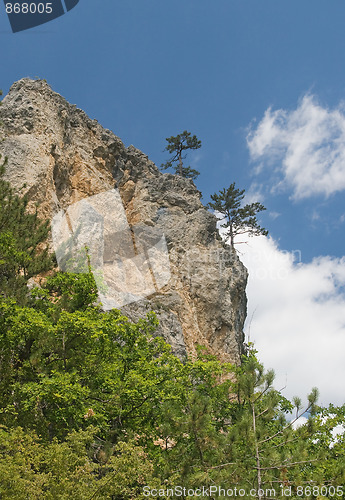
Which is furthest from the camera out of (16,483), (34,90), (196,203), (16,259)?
(196,203)

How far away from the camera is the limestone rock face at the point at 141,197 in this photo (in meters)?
23.5

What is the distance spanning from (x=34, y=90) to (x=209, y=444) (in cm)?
2588

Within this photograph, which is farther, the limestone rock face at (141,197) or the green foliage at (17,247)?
the limestone rock face at (141,197)

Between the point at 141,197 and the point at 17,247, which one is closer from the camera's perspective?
the point at 17,247

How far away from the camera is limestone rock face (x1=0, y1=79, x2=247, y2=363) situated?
77.0 feet

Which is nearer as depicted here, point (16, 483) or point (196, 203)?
point (16, 483)

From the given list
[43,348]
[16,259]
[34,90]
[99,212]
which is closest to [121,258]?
[99,212]

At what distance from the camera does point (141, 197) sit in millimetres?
32125

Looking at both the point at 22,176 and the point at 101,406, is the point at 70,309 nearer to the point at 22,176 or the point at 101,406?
the point at 101,406

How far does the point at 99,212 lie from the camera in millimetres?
28656

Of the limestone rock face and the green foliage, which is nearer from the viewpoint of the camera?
the green foliage

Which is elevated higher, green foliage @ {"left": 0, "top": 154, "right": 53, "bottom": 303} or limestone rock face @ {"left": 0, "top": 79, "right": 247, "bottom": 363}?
limestone rock face @ {"left": 0, "top": 79, "right": 247, "bottom": 363}

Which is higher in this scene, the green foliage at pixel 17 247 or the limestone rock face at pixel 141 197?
the limestone rock face at pixel 141 197

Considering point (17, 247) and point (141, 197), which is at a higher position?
point (141, 197)
